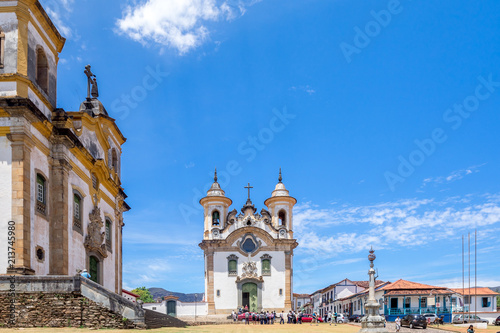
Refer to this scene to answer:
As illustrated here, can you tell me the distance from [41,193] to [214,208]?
3545cm

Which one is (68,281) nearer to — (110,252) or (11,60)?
(11,60)

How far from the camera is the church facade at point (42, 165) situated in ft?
60.6

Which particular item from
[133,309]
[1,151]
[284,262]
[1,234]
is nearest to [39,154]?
[1,151]

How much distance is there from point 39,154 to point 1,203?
8.19 ft

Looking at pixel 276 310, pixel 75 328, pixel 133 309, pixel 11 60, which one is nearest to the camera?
pixel 75 328

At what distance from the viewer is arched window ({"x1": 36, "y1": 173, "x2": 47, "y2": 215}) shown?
1995 cm

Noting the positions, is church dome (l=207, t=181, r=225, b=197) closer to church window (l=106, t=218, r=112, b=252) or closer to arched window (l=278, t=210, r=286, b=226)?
arched window (l=278, t=210, r=286, b=226)

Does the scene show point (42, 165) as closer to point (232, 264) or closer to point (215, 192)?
point (232, 264)

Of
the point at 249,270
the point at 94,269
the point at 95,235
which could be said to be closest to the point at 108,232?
the point at 94,269

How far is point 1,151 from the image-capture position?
18.7 m

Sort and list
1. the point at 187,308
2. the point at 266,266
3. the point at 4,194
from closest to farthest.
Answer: the point at 4,194, the point at 187,308, the point at 266,266

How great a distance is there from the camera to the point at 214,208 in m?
55.5

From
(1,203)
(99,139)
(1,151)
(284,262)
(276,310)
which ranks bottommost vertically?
(276,310)

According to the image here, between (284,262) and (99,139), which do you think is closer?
(99,139)
